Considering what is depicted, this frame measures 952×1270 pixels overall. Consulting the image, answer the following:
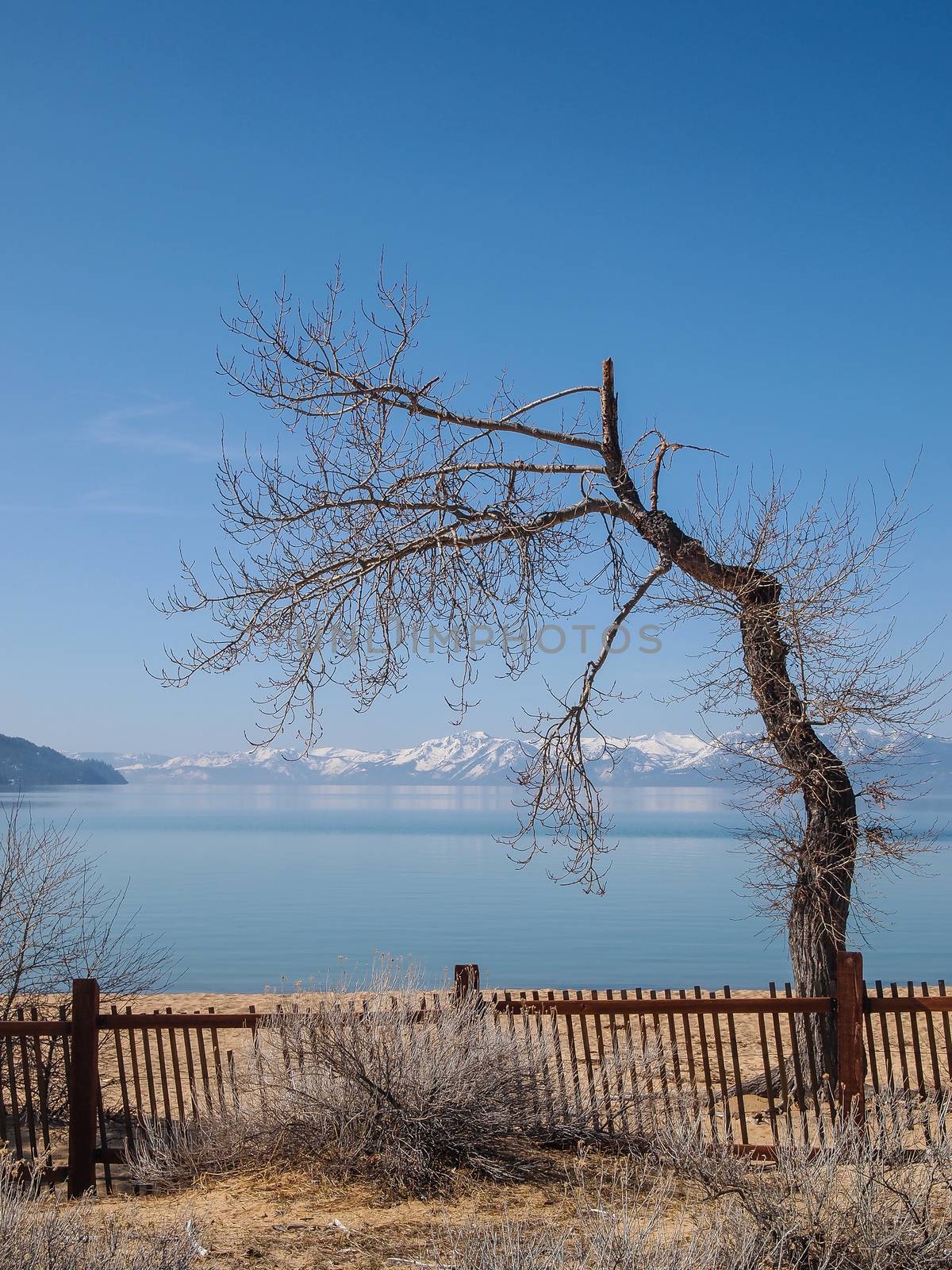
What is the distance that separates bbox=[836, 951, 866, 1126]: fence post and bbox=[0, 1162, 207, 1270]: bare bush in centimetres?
532

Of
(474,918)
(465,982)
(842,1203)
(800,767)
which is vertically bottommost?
(474,918)

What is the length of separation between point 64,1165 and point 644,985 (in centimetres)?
2696

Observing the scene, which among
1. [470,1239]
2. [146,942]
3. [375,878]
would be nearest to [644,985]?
[146,942]

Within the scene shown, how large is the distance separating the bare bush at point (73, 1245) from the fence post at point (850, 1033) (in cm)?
532

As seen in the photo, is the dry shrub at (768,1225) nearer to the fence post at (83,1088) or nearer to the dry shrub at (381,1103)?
the dry shrub at (381,1103)

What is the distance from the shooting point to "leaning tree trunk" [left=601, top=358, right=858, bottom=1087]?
1165 centimetres

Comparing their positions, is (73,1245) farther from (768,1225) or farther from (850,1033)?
(850,1033)

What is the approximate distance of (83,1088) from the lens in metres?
9.18

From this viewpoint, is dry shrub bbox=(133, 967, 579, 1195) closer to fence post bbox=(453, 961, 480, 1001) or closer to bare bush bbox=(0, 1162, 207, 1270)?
fence post bbox=(453, 961, 480, 1001)

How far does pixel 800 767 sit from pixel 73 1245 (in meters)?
8.33

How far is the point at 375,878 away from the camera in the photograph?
93875 mm

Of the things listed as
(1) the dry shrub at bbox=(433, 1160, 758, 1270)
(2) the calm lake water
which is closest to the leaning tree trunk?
(2) the calm lake water

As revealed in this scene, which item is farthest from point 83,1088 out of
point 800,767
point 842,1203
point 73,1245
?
point 800,767

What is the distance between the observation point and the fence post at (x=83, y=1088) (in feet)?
29.7
